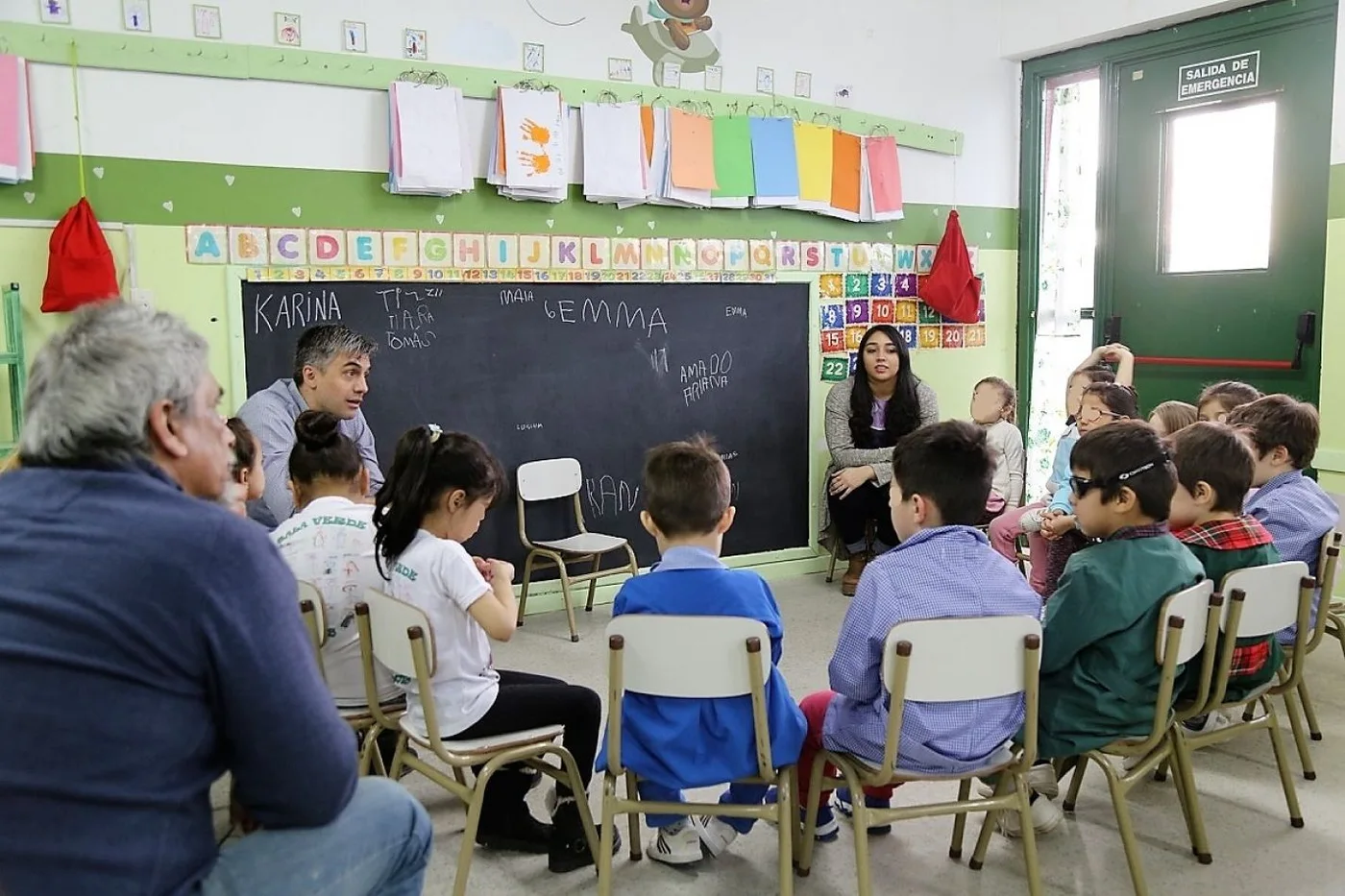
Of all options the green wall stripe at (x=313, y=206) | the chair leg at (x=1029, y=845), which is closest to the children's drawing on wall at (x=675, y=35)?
the green wall stripe at (x=313, y=206)

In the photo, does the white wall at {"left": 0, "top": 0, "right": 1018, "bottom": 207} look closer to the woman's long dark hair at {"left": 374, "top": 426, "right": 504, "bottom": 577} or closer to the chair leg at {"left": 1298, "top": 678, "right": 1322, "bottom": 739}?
the woman's long dark hair at {"left": 374, "top": 426, "right": 504, "bottom": 577}

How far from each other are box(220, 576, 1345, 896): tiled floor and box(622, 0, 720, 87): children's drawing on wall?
3.05 metres

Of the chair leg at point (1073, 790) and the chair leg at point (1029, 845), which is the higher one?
the chair leg at point (1029, 845)

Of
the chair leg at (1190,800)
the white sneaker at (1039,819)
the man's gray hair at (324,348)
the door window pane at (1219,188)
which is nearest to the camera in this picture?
the chair leg at (1190,800)

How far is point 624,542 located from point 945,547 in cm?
233

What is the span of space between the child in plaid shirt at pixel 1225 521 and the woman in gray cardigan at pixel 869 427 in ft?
7.31

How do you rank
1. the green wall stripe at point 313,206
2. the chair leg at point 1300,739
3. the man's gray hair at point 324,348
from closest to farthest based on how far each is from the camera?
the chair leg at point 1300,739 < the man's gray hair at point 324,348 < the green wall stripe at point 313,206

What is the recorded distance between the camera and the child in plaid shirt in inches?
92.9

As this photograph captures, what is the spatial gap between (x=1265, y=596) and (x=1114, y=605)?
46 cm

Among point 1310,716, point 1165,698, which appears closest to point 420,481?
point 1165,698

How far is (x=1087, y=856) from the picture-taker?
2332mm

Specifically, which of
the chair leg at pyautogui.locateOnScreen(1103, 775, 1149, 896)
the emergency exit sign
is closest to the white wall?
the emergency exit sign

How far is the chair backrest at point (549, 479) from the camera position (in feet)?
13.7

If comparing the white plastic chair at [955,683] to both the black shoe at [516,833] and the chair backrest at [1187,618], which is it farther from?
the black shoe at [516,833]
